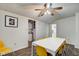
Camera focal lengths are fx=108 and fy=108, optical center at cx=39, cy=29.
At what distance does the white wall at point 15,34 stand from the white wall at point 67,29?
577mm

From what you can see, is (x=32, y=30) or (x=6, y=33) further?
(x=32, y=30)

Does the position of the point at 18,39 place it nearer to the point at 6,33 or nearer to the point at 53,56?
the point at 6,33

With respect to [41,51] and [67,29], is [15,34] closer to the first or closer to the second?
[41,51]

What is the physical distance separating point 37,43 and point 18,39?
34 centimetres

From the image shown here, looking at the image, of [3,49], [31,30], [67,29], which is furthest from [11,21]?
[67,29]

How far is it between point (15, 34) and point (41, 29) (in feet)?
1.57

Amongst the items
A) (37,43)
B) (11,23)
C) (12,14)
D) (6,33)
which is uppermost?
(12,14)

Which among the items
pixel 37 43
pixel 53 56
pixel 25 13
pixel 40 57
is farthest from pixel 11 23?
pixel 53 56

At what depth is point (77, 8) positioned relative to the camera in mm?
1815

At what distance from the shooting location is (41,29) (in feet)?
6.54

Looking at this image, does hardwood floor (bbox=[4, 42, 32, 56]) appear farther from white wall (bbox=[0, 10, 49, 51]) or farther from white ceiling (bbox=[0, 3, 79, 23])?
white ceiling (bbox=[0, 3, 79, 23])

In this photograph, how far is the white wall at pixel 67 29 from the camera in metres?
1.88

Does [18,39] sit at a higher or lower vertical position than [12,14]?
lower

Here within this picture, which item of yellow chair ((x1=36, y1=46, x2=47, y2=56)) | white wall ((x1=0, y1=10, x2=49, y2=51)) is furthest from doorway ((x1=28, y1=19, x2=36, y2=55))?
yellow chair ((x1=36, y1=46, x2=47, y2=56))
